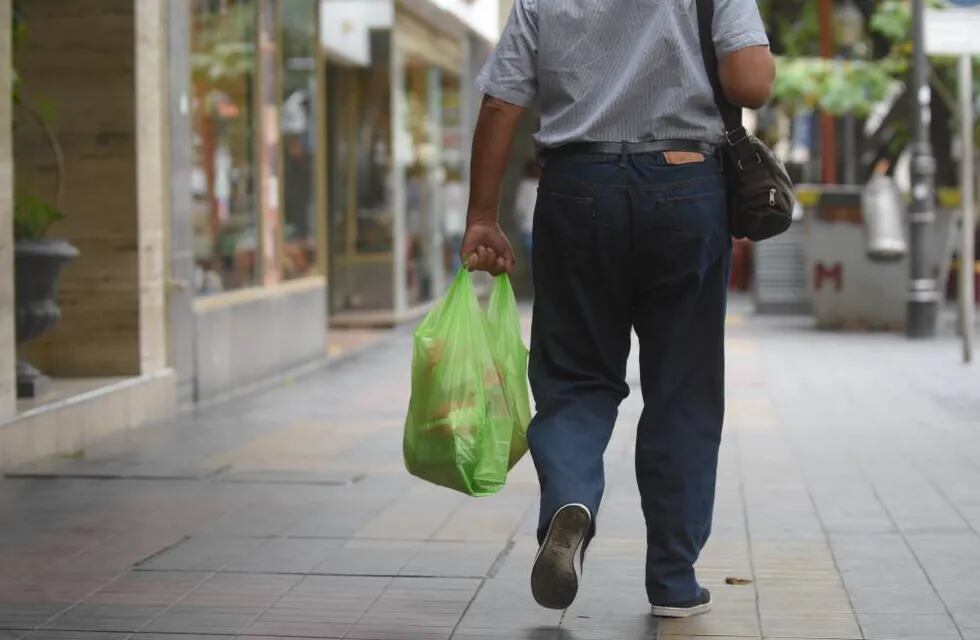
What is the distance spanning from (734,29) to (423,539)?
7.34 feet

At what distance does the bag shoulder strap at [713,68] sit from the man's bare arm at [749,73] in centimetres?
4

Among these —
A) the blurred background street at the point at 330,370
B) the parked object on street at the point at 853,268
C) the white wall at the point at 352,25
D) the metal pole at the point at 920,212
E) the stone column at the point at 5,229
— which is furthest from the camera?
the parked object on street at the point at 853,268

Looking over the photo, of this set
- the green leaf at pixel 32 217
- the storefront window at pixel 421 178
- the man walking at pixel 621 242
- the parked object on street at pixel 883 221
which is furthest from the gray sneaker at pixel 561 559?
the storefront window at pixel 421 178

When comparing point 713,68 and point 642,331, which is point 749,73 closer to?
point 713,68

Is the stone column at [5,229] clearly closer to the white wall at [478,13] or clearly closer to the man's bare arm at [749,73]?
the man's bare arm at [749,73]

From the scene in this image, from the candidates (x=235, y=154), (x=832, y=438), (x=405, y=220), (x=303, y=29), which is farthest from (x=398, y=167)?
(x=832, y=438)

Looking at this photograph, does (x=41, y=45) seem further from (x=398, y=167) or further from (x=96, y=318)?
(x=398, y=167)

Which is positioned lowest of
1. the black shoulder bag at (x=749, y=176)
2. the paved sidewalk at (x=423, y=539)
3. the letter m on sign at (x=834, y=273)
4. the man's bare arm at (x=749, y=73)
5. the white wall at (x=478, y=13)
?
the paved sidewalk at (x=423, y=539)

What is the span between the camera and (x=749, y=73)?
4.32 meters

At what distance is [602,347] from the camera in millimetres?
4520

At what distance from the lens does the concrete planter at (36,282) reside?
8.26 m

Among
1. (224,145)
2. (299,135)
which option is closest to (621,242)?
(224,145)

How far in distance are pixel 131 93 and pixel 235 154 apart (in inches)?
94.2

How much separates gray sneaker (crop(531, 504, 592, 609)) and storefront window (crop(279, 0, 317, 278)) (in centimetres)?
898
